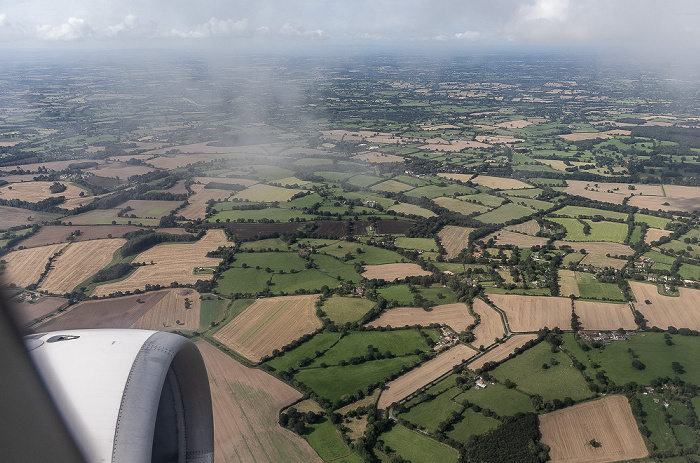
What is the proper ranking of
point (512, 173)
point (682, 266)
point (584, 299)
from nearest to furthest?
point (584, 299) < point (682, 266) < point (512, 173)

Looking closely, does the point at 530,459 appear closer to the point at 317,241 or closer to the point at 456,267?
the point at 456,267

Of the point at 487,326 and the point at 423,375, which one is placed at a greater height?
the point at 487,326

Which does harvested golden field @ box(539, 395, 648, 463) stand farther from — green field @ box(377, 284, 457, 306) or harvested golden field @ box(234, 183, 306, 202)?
harvested golden field @ box(234, 183, 306, 202)

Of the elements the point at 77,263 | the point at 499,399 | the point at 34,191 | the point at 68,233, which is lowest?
the point at 499,399

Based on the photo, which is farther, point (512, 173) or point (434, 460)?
point (512, 173)

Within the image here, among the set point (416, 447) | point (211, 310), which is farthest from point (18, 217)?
point (416, 447)

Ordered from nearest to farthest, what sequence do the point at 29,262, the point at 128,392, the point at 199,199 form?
the point at 128,392
the point at 29,262
the point at 199,199

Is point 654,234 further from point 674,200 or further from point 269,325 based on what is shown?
point 269,325

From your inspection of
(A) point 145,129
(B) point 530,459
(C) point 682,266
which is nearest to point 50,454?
(B) point 530,459
